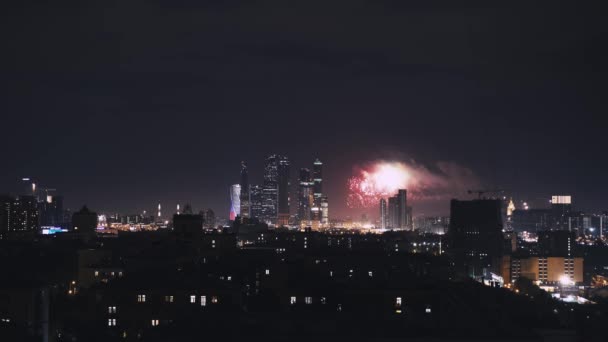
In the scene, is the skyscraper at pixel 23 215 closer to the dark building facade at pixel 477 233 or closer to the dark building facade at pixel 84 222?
the dark building facade at pixel 84 222

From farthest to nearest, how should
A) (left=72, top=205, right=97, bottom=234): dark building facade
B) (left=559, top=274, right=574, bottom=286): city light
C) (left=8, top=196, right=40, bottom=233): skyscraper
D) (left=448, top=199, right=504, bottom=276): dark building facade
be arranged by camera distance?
1. (left=8, top=196, right=40, bottom=233): skyscraper
2. (left=72, top=205, right=97, bottom=234): dark building facade
3. (left=448, top=199, right=504, bottom=276): dark building facade
4. (left=559, top=274, right=574, bottom=286): city light

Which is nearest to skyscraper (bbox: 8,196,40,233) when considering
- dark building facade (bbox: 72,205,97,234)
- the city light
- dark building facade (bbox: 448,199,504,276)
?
dark building facade (bbox: 72,205,97,234)

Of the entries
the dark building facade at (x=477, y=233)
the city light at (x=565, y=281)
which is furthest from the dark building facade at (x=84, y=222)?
the city light at (x=565, y=281)

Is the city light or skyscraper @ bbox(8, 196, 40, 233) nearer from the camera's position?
the city light

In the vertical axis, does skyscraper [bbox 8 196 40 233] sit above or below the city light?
above

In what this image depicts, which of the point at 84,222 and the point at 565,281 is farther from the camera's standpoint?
the point at 84,222

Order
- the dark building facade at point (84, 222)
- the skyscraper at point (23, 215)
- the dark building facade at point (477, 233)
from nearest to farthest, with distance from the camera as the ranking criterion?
the dark building facade at point (477, 233)
the dark building facade at point (84, 222)
the skyscraper at point (23, 215)

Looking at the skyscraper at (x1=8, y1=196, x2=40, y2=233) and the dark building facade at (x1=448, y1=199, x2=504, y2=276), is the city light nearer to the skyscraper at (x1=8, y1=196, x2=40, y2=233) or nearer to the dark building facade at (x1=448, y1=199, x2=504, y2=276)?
the dark building facade at (x1=448, y1=199, x2=504, y2=276)

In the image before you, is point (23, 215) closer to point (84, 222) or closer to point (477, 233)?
point (84, 222)

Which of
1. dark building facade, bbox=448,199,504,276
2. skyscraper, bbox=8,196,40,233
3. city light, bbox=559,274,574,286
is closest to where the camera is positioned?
city light, bbox=559,274,574,286

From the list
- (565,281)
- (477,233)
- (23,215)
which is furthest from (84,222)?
(565,281)

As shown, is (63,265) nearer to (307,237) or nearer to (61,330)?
(61,330)
